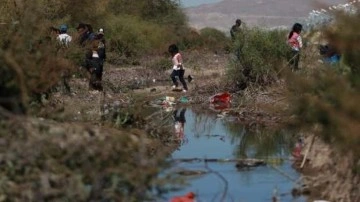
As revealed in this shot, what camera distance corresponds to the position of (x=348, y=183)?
10.7 meters

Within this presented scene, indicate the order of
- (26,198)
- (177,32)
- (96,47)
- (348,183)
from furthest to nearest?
(177,32), (96,47), (348,183), (26,198)

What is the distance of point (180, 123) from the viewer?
19.7 meters

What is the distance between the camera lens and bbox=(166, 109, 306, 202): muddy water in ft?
38.5

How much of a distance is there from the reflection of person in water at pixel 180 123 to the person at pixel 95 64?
2.04 meters

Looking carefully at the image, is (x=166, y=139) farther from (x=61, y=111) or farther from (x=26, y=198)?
(x=26, y=198)

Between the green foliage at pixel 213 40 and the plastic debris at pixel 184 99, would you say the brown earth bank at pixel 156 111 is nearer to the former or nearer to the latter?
the plastic debris at pixel 184 99

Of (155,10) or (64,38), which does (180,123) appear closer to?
(64,38)

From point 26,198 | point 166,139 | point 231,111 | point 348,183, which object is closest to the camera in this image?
point 26,198

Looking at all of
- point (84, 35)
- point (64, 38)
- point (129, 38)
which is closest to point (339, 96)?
point (64, 38)

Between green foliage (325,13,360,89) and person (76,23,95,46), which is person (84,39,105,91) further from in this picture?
green foliage (325,13,360,89)

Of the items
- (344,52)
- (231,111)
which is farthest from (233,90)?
(344,52)

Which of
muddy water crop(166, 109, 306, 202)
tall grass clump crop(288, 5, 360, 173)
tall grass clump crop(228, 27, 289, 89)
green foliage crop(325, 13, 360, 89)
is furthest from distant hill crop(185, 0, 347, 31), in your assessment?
green foliage crop(325, 13, 360, 89)

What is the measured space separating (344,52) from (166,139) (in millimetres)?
5640

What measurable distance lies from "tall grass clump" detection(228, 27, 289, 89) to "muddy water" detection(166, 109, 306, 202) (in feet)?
6.20
